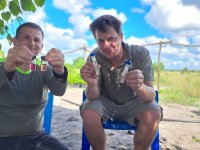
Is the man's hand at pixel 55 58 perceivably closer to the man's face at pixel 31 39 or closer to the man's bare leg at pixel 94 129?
the man's face at pixel 31 39

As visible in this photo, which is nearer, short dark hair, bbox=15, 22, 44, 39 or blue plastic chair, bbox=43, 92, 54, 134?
short dark hair, bbox=15, 22, 44, 39

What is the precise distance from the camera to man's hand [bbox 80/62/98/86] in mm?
2209

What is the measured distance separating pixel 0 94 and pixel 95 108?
751 mm

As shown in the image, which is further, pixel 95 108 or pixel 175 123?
pixel 175 123

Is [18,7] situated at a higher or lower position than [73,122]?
higher

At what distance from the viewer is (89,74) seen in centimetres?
226

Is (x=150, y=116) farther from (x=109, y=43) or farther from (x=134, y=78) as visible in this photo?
(x=109, y=43)

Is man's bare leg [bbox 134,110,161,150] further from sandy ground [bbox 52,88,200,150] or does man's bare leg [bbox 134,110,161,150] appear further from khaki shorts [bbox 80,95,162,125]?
sandy ground [bbox 52,88,200,150]

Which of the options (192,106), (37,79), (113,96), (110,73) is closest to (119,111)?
(113,96)

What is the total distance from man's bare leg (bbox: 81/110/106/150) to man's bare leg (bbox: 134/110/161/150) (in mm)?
287

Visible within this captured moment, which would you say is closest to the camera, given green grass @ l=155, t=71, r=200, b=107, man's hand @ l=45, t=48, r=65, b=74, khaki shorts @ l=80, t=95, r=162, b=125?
man's hand @ l=45, t=48, r=65, b=74

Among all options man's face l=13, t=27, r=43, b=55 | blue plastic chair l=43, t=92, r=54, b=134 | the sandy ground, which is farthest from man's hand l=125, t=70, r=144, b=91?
the sandy ground

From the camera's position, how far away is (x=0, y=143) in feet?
6.70

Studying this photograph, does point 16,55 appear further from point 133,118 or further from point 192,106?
point 192,106
